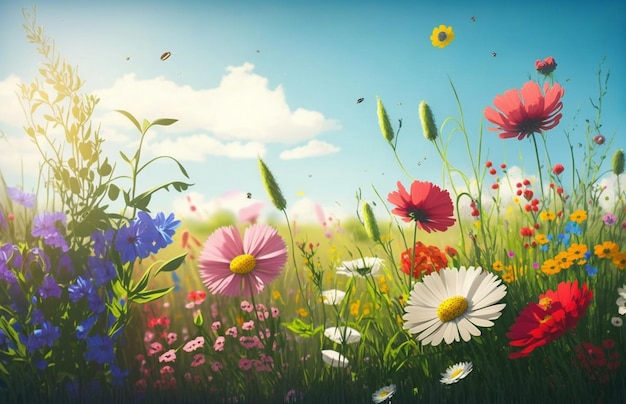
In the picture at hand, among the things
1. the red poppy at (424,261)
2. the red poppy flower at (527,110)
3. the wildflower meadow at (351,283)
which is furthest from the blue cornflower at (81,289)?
the red poppy flower at (527,110)

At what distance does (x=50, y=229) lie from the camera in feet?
6.33

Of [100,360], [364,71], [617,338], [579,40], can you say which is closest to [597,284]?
[617,338]

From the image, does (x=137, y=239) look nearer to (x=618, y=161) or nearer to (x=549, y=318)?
(x=549, y=318)

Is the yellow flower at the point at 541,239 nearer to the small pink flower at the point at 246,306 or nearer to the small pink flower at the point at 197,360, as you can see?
the small pink flower at the point at 246,306

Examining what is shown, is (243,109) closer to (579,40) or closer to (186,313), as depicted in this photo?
(186,313)

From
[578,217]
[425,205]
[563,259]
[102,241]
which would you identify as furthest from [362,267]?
[102,241]

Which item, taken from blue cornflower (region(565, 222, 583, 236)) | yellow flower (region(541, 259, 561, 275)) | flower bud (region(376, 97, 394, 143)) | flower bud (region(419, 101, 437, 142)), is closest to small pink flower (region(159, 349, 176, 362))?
flower bud (region(376, 97, 394, 143))

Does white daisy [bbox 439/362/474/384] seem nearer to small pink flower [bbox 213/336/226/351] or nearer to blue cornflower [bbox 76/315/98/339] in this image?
small pink flower [bbox 213/336/226/351]

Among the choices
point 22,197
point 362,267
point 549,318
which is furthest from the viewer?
point 22,197

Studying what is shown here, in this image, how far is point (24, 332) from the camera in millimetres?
1919

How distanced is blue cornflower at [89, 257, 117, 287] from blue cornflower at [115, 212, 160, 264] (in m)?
0.05

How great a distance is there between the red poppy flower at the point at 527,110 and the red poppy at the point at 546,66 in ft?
0.68

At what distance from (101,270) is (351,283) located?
79 cm

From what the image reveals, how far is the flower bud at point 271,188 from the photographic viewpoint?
1.93 meters
